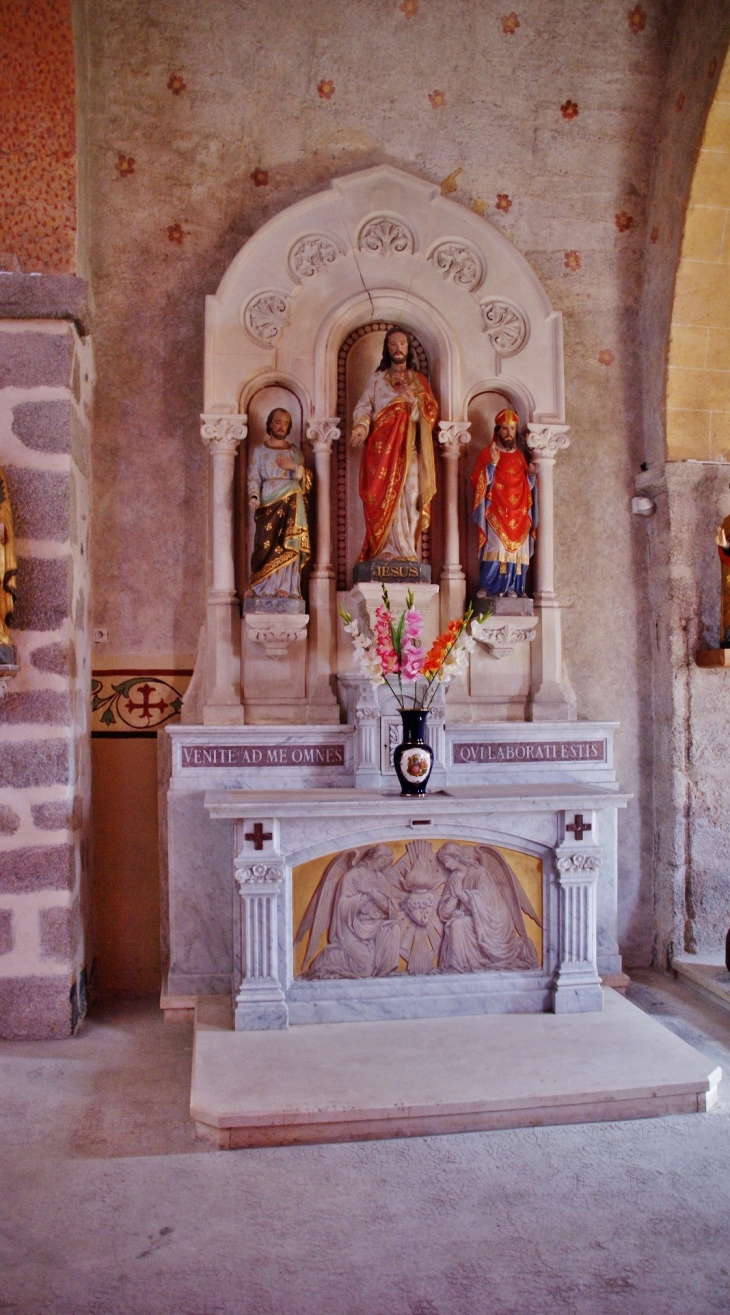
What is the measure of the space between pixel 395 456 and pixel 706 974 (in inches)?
121

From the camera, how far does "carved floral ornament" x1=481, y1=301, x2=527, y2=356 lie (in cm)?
535

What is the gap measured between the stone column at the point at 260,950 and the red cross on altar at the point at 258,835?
82 millimetres

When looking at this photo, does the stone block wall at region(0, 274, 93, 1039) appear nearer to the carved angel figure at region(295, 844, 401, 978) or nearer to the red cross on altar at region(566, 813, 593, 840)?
the carved angel figure at region(295, 844, 401, 978)

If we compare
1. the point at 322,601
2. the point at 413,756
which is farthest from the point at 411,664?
the point at 322,601

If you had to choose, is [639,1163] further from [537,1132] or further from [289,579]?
[289,579]

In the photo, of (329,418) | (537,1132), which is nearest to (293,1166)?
(537,1132)

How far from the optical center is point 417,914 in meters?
4.35

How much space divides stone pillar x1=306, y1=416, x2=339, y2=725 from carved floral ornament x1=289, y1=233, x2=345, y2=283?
0.80 m

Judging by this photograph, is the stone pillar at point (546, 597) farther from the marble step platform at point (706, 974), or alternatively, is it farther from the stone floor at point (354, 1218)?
the stone floor at point (354, 1218)

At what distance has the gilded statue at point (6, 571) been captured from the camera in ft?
13.9

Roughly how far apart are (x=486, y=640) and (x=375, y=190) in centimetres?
248

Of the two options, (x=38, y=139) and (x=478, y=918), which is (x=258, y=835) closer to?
(x=478, y=918)

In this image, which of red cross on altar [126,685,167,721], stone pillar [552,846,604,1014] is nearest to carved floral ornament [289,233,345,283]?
red cross on altar [126,685,167,721]

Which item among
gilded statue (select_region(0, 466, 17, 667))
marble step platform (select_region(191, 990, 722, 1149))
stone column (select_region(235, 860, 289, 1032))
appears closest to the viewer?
marble step platform (select_region(191, 990, 722, 1149))
